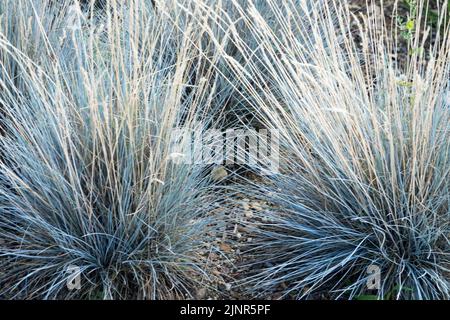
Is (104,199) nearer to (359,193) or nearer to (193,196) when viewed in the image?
(193,196)

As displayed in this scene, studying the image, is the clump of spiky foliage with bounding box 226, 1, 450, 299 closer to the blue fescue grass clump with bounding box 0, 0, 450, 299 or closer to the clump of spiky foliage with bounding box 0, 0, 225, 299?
the blue fescue grass clump with bounding box 0, 0, 450, 299

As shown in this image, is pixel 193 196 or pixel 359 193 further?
pixel 193 196

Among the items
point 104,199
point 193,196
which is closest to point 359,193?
point 193,196

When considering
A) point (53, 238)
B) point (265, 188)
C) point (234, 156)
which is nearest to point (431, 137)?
point (265, 188)

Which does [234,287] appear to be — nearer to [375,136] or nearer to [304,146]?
[304,146]

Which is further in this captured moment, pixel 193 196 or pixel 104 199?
pixel 193 196

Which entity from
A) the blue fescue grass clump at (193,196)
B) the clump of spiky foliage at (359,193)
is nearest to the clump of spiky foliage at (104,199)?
the blue fescue grass clump at (193,196)

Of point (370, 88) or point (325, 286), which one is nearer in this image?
point (325, 286)

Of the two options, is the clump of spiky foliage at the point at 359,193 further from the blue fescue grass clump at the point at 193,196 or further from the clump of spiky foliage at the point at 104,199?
the clump of spiky foliage at the point at 104,199

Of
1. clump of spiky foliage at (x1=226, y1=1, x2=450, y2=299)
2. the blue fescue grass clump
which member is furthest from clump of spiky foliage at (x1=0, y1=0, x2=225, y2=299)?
clump of spiky foliage at (x1=226, y1=1, x2=450, y2=299)

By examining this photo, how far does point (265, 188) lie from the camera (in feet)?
Answer: 9.57
